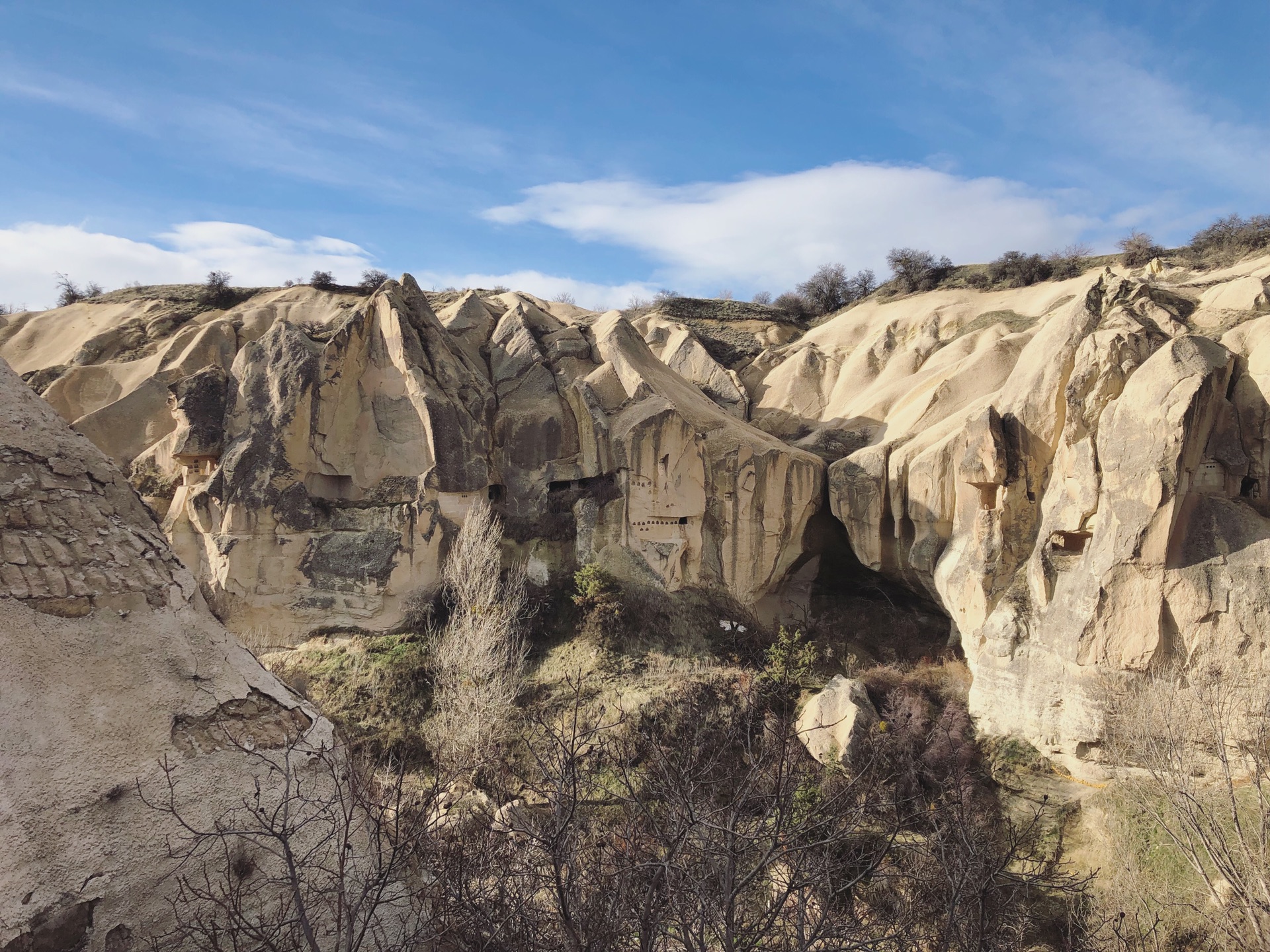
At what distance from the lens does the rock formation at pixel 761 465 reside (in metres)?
14.1

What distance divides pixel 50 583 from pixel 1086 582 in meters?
14.9

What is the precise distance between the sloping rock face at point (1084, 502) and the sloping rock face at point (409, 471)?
304 centimetres

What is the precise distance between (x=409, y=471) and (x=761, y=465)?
8328 millimetres

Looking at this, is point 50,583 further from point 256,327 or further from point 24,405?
point 256,327

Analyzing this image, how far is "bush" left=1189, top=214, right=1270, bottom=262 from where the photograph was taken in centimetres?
2478

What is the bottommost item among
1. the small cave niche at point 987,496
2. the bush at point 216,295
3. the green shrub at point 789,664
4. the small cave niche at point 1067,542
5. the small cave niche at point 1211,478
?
the green shrub at point 789,664

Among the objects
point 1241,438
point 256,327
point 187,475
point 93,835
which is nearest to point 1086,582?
point 1241,438

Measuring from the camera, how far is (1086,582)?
14.5 m

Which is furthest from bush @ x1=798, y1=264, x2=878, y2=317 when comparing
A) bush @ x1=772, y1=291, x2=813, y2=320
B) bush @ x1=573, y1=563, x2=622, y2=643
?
bush @ x1=573, y1=563, x2=622, y2=643

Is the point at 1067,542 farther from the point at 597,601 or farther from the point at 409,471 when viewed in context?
the point at 409,471

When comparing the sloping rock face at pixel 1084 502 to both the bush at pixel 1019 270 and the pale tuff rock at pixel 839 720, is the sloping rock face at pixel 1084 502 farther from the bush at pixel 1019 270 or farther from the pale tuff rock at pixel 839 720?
the bush at pixel 1019 270

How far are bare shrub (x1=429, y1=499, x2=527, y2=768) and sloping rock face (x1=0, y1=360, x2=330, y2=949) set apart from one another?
778 cm

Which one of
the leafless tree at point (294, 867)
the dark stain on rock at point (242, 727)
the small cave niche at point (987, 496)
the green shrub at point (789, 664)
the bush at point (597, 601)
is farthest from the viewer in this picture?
the bush at point (597, 601)

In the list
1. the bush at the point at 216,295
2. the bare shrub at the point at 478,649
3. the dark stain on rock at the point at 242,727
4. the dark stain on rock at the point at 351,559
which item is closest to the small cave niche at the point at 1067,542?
the bare shrub at the point at 478,649
